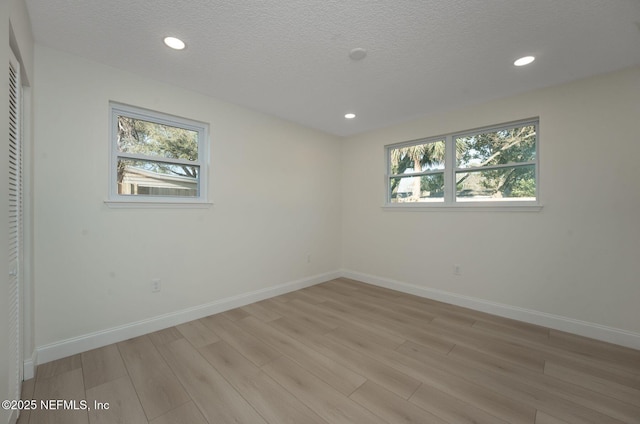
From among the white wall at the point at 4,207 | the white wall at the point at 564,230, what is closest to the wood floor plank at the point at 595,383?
the white wall at the point at 564,230

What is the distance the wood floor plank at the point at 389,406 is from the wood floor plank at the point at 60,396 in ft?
5.49

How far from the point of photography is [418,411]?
158 centimetres

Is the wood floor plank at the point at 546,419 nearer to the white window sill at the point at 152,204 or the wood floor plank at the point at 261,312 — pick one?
the wood floor plank at the point at 261,312

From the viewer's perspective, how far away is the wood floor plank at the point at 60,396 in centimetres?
151

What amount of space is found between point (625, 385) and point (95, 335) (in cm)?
420

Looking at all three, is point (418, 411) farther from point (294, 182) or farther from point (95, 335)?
point (294, 182)

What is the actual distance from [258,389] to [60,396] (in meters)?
1.29

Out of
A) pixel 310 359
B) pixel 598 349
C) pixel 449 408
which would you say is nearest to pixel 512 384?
pixel 449 408

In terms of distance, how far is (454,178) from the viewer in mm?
3500

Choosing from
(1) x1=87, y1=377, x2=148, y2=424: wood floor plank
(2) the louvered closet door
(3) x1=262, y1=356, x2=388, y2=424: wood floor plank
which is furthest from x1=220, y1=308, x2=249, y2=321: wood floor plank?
(2) the louvered closet door

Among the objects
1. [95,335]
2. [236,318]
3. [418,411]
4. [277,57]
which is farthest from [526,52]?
[95,335]

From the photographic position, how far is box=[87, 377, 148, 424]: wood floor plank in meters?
1.50

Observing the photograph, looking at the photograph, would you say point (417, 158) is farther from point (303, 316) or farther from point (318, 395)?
point (318, 395)

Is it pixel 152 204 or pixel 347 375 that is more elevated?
pixel 152 204
